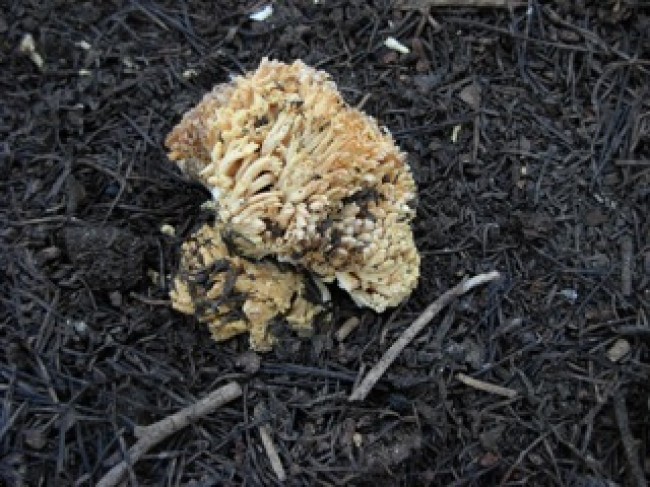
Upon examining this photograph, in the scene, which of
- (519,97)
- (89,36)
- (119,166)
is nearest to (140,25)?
(89,36)

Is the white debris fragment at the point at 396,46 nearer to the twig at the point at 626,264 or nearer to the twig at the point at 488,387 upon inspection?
the twig at the point at 626,264

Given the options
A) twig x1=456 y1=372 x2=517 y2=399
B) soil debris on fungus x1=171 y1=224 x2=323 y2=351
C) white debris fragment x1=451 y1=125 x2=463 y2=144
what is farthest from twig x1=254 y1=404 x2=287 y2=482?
white debris fragment x1=451 y1=125 x2=463 y2=144

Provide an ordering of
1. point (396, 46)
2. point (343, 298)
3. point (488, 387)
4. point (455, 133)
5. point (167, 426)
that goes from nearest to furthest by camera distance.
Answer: point (167, 426) < point (488, 387) < point (343, 298) < point (455, 133) < point (396, 46)

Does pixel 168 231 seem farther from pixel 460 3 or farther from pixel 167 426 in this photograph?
pixel 460 3

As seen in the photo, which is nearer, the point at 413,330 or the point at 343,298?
the point at 413,330

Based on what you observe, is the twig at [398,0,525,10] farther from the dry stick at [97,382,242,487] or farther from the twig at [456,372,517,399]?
the dry stick at [97,382,242,487]

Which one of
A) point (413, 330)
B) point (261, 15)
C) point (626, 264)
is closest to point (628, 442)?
point (626, 264)

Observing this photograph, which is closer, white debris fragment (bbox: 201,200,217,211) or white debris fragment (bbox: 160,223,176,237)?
white debris fragment (bbox: 201,200,217,211)
